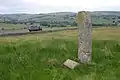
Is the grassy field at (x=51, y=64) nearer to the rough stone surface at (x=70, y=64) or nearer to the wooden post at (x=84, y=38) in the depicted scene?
the rough stone surface at (x=70, y=64)

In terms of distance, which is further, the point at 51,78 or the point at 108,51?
the point at 108,51

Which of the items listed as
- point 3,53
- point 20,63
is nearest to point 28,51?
point 3,53

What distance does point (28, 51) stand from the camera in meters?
15.3

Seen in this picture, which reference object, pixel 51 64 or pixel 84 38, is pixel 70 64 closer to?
pixel 51 64

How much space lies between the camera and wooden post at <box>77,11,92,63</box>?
Answer: 14266 millimetres

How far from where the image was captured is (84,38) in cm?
1451

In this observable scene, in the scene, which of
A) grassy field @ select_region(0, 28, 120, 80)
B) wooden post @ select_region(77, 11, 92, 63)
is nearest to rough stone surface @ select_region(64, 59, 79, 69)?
grassy field @ select_region(0, 28, 120, 80)

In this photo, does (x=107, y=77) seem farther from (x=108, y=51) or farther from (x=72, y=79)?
(x=108, y=51)

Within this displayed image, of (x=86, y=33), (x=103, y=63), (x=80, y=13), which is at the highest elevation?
(x=80, y=13)

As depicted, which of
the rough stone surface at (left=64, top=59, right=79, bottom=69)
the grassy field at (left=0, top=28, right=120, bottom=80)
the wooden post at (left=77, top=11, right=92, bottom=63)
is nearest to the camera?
the grassy field at (left=0, top=28, right=120, bottom=80)

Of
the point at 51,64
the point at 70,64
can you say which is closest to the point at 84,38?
the point at 70,64

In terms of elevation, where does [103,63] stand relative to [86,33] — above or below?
below

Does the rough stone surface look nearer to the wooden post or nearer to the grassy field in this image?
the grassy field

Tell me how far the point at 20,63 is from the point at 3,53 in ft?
8.18
